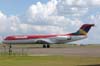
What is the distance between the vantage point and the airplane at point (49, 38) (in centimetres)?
9812

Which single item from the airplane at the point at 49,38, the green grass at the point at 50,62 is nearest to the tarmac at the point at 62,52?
the green grass at the point at 50,62

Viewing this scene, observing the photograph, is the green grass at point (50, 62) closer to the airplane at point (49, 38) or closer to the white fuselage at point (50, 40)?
the airplane at point (49, 38)

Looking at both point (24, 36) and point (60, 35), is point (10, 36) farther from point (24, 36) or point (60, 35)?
point (60, 35)

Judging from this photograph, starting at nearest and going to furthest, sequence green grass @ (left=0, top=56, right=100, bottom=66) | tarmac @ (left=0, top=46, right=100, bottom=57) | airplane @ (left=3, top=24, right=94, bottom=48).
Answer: green grass @ (left=0, top=56, right=100, bottom=66)
tarmac @ (left=0, top=46, right=100, bottom=57)
airplane @ (left=3, top=24, right=94, bottom=48)

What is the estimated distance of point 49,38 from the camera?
100688 mm

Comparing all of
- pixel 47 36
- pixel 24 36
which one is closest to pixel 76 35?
pixel 47 36

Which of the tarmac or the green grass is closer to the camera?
the green grass

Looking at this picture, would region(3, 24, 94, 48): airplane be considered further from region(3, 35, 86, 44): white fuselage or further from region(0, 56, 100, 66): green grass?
region(0, 56, 100, 66): green grass

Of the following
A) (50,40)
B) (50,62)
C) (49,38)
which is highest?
(49,38)

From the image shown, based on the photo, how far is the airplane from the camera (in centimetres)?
9812

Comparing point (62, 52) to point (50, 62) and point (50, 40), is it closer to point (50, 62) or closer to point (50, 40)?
point (50, 62)

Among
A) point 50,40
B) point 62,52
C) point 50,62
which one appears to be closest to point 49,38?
point 50,40

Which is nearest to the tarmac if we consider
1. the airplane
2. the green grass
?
the green grass

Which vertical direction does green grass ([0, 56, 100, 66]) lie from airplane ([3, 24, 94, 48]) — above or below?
below
